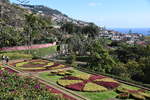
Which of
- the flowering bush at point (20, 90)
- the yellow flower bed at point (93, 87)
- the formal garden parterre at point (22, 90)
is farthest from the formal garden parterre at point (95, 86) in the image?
the flowering bush at point (20, 90)

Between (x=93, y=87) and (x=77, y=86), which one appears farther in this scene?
(x=77, y=86)

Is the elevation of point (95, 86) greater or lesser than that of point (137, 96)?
greater

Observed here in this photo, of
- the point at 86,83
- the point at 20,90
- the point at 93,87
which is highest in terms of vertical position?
the point at 20,90

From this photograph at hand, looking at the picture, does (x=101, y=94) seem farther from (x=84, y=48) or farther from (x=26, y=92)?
(x=84, y=48)

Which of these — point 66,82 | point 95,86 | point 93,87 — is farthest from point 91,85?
point 66,82

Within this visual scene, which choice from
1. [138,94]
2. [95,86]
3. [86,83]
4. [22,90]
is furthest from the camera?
[86,83]

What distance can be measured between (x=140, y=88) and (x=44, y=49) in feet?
118

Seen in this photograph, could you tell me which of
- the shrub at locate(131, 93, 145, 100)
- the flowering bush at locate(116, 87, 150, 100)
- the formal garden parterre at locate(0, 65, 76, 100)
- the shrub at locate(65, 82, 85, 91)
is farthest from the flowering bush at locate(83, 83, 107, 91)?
the formal garden parterre at locate(0, 65, 76, 100)

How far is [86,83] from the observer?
2027 cm

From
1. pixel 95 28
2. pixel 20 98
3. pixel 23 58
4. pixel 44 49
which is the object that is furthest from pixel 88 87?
pixel 95 28

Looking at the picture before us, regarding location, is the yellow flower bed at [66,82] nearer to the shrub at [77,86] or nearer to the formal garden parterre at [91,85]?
the formal garden parterre at [91,85]

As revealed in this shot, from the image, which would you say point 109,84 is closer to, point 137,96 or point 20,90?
point 137,96

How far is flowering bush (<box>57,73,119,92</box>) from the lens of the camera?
1875 cm

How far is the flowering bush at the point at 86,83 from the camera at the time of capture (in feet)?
61.5
